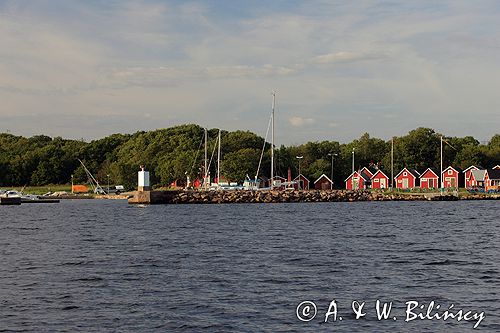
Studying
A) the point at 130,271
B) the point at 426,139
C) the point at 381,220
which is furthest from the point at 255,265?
the point at 426,139

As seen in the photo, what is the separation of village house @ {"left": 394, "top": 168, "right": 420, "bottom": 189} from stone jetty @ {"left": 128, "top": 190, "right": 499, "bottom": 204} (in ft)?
61.3

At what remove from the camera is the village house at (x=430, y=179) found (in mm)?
124438

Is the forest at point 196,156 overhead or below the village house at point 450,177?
overhead

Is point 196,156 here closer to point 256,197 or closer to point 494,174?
point 256,197

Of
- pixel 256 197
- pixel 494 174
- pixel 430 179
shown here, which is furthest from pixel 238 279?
pixel 430 179

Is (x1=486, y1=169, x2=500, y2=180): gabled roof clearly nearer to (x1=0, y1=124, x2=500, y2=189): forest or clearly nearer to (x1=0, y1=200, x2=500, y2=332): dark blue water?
(x1=0, y1=124, x2=500, y2=189): forest

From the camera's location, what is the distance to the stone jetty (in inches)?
3848

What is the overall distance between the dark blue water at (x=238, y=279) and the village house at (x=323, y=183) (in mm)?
90349

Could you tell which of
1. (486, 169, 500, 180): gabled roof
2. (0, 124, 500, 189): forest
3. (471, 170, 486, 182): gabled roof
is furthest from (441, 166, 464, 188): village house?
(0, 124, 500, 189): forest

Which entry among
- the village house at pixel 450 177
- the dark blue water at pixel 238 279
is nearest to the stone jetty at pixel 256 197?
the village house at pixel 450 177

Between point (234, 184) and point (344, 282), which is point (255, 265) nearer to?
point (344, 282)

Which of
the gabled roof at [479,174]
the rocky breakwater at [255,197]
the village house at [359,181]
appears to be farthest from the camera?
the village house at [359,181]

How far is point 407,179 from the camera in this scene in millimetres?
128625

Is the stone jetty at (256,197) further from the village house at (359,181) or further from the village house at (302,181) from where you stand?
the village house at (302,181)
